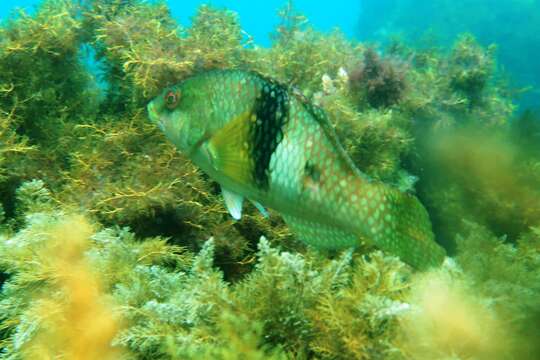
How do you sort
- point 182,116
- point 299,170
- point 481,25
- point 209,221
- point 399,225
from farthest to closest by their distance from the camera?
point 481,25 < point 209,221 < point 182,116 < point 299,170 < point 399,225

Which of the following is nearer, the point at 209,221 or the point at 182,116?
the point at 182,116

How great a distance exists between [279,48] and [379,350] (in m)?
5.10

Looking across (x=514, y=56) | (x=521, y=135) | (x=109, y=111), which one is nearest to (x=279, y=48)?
(x=109, y=111)

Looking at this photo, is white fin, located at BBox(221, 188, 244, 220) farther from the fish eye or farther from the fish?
the fish eye

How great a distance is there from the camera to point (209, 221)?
3.99 m

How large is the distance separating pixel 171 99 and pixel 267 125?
0.65 m

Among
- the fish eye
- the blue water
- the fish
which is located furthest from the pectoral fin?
the blue water

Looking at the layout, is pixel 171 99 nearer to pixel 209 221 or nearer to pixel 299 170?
pixel 299 170

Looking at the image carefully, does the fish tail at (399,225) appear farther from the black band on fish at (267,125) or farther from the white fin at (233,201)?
the white fin at (233,201)

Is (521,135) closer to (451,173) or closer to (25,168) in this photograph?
(451,173)

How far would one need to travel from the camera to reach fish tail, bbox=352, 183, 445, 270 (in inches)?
79.7

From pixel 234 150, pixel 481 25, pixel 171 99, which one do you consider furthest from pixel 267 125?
pixel 481 25

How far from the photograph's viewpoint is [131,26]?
5066mm

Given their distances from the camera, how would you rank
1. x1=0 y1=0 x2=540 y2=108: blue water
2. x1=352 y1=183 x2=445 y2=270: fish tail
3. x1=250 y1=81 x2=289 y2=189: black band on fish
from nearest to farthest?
x1=352 y1=183 x2=445 y2=270: fish tail → x1=250 y1=81 x2=289 y2=189: black band on fish → x1=0 y1=0 x2=540 y2=108: blue water
